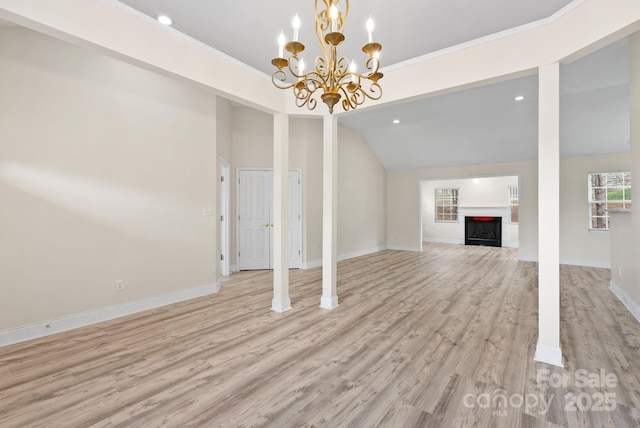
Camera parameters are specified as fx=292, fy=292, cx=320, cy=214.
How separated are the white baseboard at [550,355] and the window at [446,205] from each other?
9355mm

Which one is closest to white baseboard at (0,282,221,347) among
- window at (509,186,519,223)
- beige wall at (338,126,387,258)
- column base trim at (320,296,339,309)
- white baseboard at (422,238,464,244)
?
column base trim at (320,296,339,309)

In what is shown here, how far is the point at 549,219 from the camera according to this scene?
246cm

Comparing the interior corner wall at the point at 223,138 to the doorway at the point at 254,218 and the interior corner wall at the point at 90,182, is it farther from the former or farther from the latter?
the interior corner wall at the point at 90,182

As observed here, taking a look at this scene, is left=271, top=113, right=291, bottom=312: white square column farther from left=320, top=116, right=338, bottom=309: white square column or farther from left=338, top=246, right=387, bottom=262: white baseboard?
left=338, top=246, right=387, bottom=262: white baseboard

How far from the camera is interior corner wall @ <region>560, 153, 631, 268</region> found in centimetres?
637

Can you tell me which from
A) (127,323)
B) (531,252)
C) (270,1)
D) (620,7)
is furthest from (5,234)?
(531,252)

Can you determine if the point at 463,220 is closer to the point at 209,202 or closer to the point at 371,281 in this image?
the point at 371,281

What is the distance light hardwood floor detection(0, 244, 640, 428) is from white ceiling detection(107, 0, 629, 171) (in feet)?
9.27

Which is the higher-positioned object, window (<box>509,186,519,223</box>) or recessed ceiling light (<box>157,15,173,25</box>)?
recessed ceiling light (<box>157,15,173,25</box>)

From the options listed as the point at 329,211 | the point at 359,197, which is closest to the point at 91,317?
the point at 329,211

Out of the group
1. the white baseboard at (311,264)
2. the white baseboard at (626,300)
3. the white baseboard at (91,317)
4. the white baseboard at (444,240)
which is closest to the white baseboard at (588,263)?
the white baseboard at (626,300)

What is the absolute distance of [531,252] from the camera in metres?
7.15

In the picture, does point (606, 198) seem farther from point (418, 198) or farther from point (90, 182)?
point (90, 182)

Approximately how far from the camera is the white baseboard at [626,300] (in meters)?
3.34
